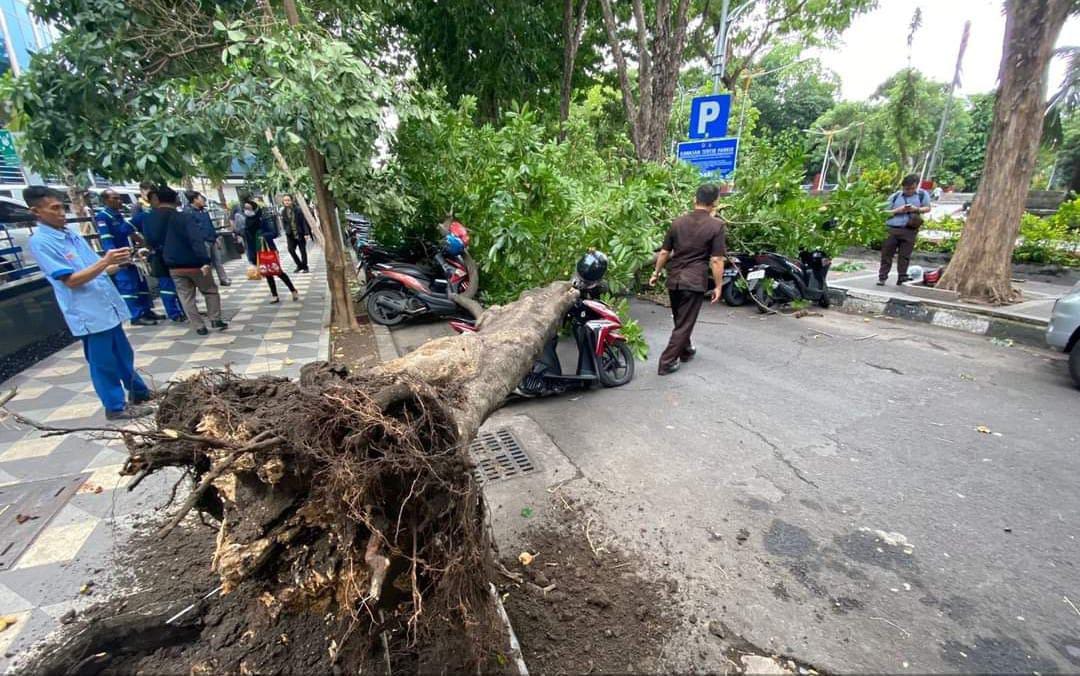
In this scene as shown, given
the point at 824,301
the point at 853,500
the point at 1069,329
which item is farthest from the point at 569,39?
the point at 853,500

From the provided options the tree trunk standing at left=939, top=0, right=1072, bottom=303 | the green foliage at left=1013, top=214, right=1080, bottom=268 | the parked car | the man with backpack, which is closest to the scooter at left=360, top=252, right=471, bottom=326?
the parked car

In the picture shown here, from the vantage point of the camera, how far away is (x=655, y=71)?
8297 millimetres

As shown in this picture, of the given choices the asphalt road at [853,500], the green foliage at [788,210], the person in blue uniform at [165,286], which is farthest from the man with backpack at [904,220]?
the person in blue uniform at [165,286]

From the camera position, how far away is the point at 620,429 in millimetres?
3869

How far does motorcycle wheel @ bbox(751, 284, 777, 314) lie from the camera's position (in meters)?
7.40

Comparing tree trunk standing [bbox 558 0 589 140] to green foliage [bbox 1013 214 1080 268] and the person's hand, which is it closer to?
the person's hand

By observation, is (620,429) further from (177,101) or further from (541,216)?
(177,101)

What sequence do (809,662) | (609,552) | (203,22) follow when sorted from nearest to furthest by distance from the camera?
(809,662) < (609,552) < (203,22)

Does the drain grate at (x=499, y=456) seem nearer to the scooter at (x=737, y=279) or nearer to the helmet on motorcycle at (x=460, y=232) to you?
the helmet on motorcycle at (x=460, y=232)

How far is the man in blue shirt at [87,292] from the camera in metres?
3.33

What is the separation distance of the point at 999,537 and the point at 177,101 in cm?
722

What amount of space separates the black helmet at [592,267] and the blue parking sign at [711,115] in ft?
15.7

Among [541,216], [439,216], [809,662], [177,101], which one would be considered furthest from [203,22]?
[809,662]

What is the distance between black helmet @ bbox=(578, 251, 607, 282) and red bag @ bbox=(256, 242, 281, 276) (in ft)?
20.1
